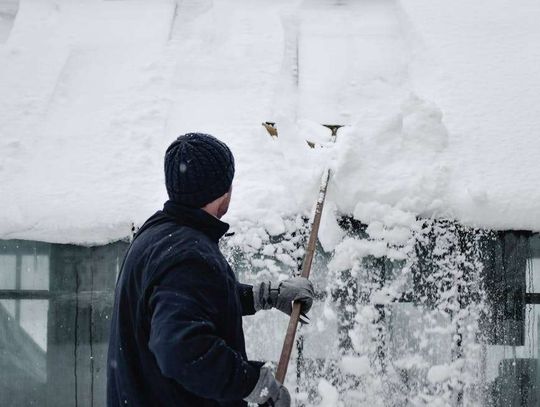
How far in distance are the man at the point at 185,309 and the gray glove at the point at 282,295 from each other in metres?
0.49

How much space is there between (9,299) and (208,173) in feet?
7.37

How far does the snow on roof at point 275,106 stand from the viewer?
3.31 m

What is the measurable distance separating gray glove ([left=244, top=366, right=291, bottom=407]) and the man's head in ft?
1.82

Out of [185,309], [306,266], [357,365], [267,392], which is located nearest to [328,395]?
[357,365]

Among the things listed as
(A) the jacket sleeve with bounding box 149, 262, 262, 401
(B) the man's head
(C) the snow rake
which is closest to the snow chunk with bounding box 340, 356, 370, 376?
(C) the snow rake

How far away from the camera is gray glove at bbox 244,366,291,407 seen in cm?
179

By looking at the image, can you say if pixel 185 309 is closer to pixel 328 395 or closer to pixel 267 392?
pixel 267 392

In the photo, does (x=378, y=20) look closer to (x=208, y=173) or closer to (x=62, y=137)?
(x=62, y=137)

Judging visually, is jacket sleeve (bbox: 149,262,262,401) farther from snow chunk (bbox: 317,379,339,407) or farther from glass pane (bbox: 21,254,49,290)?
glass pane (bbox: 21,254,49,290)

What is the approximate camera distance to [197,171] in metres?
1.76

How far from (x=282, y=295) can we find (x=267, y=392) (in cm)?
58

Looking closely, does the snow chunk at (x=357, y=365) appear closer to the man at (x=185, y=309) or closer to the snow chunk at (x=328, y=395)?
the snow chunk at (x=328, y=395)

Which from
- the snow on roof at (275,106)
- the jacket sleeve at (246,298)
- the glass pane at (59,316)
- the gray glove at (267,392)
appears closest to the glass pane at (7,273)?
the glass pane at (59,316)

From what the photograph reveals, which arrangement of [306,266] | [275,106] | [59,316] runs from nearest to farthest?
[306,266] < [59,316] < [275,106]
